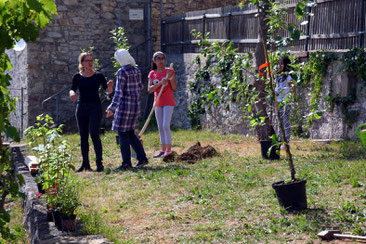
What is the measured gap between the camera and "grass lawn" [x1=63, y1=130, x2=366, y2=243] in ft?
16.6

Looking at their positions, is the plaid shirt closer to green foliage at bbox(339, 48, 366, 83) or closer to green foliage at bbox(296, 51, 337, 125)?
green foliage at bbox(296, 51, 337, 125)

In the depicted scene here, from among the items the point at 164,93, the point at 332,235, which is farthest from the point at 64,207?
the point at 164,93

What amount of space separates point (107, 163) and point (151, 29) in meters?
8.01

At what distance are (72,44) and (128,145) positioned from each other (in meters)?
8.24

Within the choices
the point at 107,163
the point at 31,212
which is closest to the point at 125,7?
the point at 107,163

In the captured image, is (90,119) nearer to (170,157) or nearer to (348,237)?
(170,157)

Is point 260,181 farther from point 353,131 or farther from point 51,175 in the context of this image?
point 353,131

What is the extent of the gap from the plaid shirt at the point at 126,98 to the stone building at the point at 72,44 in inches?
294

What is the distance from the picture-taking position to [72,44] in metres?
16.1

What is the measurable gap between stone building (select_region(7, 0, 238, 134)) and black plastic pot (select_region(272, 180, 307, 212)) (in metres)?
11.0

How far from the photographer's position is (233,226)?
5262mm

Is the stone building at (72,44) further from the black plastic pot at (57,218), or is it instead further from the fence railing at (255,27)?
the black plastic pot at (57,218)

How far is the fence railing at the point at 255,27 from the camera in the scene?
9.48m

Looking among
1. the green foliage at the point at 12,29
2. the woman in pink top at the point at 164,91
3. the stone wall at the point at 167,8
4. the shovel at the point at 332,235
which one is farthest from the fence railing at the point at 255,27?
the green foliage at the point at 12,29
